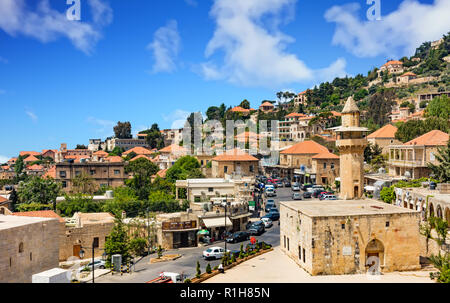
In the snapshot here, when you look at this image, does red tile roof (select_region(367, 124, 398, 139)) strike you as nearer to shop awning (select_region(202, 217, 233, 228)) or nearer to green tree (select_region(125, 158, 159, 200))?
green tree (select_region(125, 158, 159, 200))

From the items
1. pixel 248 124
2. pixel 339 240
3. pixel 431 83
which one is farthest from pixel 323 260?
pixel 431 83

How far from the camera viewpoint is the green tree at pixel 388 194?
39.0 metres

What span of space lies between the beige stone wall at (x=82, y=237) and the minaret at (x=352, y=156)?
20.6m

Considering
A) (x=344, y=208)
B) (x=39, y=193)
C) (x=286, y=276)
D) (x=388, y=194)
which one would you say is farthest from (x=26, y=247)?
(x=39, y=193)

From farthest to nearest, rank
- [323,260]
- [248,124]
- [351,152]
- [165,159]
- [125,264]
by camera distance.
A: [248,124], [165,159], [351,152], [125,264], [323,260]

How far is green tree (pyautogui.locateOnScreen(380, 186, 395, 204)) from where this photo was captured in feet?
128

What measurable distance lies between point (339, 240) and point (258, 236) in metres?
12.5

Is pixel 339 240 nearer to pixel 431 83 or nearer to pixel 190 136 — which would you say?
pixel 190 136

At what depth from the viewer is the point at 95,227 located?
3428cm

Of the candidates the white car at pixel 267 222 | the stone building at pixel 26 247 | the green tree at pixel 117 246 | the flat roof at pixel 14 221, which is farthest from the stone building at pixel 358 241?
the flat roof at pixel 14 221

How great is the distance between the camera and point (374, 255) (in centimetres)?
2467

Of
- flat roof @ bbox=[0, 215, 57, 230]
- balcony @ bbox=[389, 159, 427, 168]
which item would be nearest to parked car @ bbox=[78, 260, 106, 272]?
flat roof @ bbox=[0, 215, 57, 230]

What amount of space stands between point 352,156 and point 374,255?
10863mm

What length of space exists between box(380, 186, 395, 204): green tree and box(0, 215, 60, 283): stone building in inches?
1198
